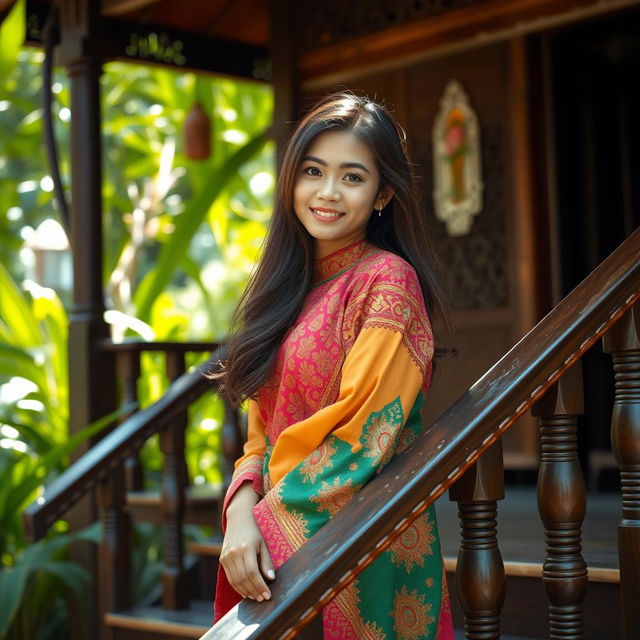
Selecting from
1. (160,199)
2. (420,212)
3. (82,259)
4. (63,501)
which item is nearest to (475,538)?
(420,212)

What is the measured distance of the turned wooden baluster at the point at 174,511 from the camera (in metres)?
3.75

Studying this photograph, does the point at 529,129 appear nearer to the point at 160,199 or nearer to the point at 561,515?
the point at 561,515

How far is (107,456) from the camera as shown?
3.76 m

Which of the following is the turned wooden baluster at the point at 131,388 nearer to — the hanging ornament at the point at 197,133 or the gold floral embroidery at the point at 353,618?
the hanging ornament at the point at 197,133

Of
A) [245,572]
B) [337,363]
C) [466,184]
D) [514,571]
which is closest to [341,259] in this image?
[337,363]

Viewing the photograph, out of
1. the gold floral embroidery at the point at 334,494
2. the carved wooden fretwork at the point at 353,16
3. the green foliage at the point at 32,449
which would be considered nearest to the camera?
the gold floral embroidery at the point at 334,494

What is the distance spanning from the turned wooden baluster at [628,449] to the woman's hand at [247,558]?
2.30ft

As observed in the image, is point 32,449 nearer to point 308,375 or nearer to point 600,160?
point 600,160

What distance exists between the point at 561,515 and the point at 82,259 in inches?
120

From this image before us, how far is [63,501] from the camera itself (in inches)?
146

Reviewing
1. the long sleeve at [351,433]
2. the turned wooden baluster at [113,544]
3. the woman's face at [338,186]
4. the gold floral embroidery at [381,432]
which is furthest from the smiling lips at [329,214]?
the turned wooden baluster at [113,544]

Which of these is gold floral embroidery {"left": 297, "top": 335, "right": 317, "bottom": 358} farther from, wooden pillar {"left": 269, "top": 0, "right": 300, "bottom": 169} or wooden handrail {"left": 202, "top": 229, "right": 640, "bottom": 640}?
wooden pillar {"left": 269, "top": 0, "right": 300, "bottom": 169}

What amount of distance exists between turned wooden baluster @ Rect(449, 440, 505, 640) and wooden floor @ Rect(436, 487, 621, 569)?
0.75 m

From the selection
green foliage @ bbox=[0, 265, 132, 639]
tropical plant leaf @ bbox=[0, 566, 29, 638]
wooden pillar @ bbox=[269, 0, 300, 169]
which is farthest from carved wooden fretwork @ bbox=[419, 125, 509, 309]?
tropical plant leaf @ bbox=[0, 566, 29, 638]
